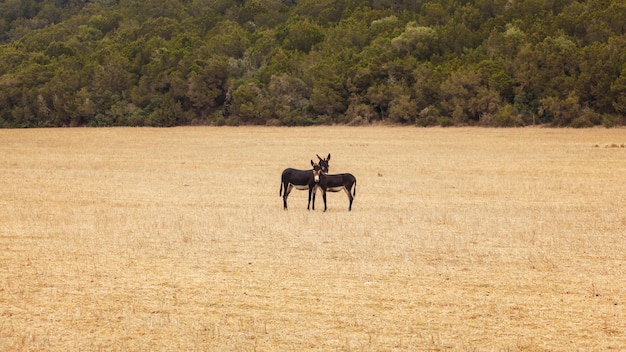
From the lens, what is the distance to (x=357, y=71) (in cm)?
7269

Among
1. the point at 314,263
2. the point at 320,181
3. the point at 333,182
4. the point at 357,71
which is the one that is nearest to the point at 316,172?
the point at 320,181

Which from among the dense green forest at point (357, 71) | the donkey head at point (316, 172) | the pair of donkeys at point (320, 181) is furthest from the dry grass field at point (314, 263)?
the dense green forest at point (357, 71)

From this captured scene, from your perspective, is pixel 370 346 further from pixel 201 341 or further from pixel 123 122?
pixel 123 122

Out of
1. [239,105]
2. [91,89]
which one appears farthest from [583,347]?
[91,89]

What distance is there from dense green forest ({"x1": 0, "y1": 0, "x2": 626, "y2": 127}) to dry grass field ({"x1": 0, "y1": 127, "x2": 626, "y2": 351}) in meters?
35.6

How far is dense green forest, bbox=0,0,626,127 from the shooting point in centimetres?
6191

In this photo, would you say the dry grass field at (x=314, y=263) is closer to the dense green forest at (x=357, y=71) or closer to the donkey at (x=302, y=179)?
the donkey at (x=302, y=179)

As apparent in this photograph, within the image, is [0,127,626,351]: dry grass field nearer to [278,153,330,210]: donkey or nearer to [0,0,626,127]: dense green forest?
[278,153,330,210]: donkey

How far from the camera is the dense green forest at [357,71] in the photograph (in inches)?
2437

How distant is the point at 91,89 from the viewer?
3388 inches

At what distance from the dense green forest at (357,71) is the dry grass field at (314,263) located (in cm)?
3561

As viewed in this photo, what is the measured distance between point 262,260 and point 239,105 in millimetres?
63962

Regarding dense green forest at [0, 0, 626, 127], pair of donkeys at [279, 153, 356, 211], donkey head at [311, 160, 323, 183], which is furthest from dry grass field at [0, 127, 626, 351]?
dense green forest at [0, 0, 626, 127]

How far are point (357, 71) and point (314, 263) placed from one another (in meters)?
61.4
